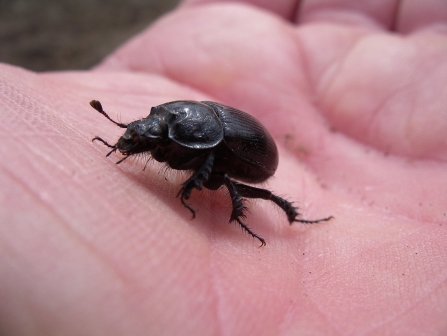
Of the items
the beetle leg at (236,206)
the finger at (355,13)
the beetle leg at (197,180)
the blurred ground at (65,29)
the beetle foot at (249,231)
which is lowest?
the blurred ground at (65,29)

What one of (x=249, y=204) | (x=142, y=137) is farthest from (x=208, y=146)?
(x=249, y=204)

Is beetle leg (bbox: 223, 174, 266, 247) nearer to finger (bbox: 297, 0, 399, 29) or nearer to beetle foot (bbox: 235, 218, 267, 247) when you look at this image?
beetle foot (bbox: 235, 218, 267, 247)

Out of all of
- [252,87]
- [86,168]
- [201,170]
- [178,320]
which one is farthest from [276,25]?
[178,320]

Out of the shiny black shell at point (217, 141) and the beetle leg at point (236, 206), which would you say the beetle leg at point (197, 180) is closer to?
the shiny black shell at point (217, 141)

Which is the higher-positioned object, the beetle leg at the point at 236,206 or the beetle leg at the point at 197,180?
the beetle leg at the point at 197,180

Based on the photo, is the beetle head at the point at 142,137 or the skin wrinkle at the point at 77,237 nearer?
the skin wrinkle at the point at 77,237

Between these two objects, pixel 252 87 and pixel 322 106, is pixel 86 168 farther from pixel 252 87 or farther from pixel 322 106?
pixel 322 106

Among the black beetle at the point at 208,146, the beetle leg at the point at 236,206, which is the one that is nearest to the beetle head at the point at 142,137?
the black beetle at the point at 208,146
